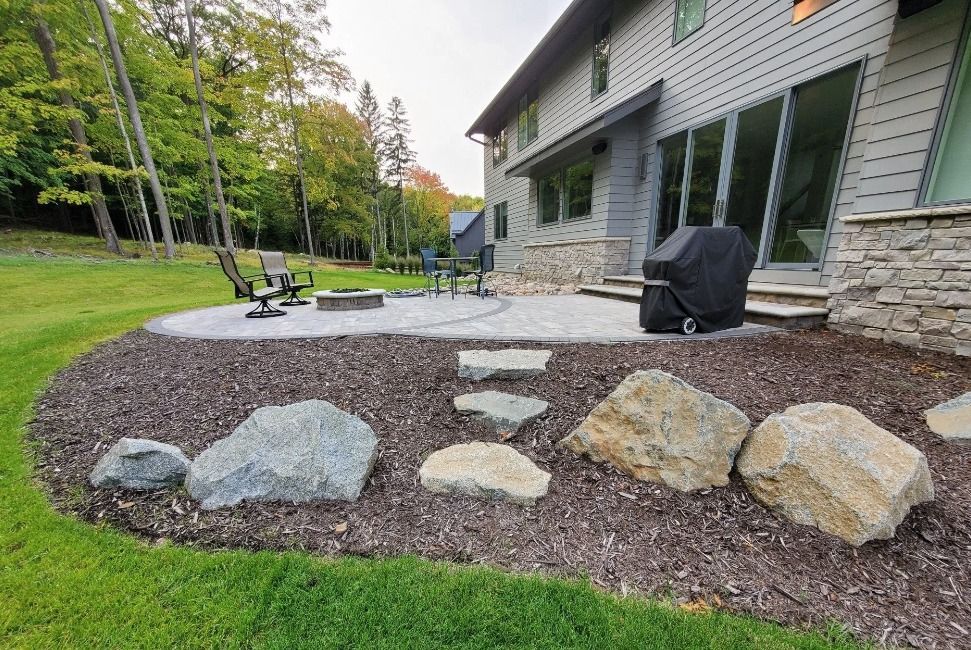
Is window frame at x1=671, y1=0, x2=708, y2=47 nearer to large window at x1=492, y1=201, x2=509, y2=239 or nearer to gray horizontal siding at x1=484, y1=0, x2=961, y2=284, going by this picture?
gray horizontal siding at x1=484, y1=0, x2=961, y2=284

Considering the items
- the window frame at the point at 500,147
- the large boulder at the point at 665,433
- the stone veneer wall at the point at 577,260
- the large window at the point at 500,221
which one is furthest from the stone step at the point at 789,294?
the window frame at the point at 500,147

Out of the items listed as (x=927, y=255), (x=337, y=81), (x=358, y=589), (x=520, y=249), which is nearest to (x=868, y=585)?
(x=358, y=589)

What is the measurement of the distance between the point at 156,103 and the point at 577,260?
1836cm

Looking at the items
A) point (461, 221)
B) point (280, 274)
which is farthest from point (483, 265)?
point (461, 221)

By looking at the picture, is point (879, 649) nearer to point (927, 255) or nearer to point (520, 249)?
point (927, 255)

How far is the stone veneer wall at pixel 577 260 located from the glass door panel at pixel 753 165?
7.68 ft

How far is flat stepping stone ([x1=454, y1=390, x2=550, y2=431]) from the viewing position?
2.49m

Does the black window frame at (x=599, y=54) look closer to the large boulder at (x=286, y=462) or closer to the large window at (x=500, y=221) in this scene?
the large window at (x=500, y=221)

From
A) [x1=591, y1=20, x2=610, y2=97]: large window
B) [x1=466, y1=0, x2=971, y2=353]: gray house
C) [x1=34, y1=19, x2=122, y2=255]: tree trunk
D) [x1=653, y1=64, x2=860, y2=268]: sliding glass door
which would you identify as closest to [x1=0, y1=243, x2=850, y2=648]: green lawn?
[x1=466, y1=0, x2=971, y2=353]: gray house

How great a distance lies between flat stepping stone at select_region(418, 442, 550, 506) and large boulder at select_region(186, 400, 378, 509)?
379mm

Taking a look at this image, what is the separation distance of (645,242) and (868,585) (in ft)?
23.2

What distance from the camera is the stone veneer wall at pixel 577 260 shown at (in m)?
8.05

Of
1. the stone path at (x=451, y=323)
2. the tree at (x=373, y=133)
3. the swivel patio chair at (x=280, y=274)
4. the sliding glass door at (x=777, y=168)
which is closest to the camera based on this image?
the stone path at (x=451, y=323)

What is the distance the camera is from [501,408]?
2.60 metres
